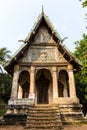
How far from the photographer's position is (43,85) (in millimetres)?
21047

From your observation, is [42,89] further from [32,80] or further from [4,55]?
[4,55]

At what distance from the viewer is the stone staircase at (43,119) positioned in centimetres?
1384

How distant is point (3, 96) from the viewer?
119 ft

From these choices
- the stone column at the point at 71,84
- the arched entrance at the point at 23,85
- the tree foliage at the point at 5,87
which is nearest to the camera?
the stone column at the point at 71,84

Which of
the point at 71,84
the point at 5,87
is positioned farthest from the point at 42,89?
the point at 5,87

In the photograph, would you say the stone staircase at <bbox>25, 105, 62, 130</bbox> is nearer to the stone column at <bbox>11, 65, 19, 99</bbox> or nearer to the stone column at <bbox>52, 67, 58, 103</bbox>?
the stone column at <bbox>52, 67, 58, 103</bbox>

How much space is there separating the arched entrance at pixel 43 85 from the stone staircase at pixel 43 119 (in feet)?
14.1

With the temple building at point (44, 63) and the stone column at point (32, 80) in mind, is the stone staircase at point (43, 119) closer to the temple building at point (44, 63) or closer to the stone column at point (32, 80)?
the temple building at point (44, 63)

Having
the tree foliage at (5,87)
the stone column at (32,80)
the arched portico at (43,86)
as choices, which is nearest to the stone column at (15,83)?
the stone column at (32,80)

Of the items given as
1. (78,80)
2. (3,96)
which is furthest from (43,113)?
(3,96)

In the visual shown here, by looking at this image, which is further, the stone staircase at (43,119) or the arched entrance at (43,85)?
the arched entrance at (43,85)

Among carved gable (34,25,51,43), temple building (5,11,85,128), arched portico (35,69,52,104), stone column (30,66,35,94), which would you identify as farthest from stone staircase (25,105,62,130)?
carved gable (34,25,51,43)

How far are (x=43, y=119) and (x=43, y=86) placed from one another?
6.64 meters

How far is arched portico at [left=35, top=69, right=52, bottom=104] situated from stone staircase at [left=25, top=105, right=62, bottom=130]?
4270mm
